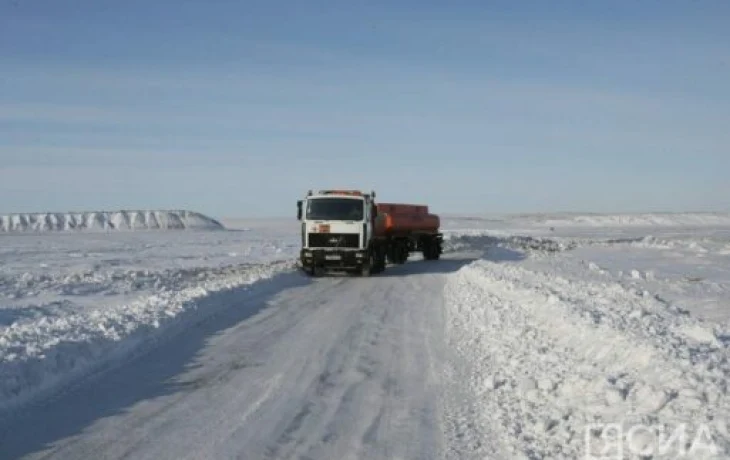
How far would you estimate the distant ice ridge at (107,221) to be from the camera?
126m

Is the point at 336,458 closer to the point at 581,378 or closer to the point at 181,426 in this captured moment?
the point at 181,426

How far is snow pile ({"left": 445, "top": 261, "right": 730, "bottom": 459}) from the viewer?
6.25 m

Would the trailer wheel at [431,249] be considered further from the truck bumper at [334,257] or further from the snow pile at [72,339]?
the snow pile at [72,339]

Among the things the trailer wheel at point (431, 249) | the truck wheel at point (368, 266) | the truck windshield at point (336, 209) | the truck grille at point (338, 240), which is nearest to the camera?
the truck grille at point (338, 240)

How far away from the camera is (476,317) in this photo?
14.8 meters

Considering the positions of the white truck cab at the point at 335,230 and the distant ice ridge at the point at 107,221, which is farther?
the distant ice ridge at the point at 107,221

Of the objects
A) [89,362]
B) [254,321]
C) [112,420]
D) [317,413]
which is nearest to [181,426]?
[112,420]

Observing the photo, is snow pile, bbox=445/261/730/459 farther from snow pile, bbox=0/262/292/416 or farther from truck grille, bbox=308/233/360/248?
truck grille, bbox=308/233/360/248

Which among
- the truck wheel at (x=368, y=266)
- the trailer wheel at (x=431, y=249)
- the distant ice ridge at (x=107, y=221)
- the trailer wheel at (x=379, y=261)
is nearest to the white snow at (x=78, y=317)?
the truck wheel at (x=368, y=266)

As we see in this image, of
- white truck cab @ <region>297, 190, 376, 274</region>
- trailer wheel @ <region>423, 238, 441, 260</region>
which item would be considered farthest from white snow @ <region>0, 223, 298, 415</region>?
trailer wheel @ <region>423, 238, 441, 260</region>

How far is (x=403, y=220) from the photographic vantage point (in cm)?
3300

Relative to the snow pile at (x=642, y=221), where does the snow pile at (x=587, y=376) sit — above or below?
below

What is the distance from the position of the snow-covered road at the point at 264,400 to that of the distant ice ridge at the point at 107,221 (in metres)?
114

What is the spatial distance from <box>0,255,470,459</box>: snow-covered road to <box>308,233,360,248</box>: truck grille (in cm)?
1061
